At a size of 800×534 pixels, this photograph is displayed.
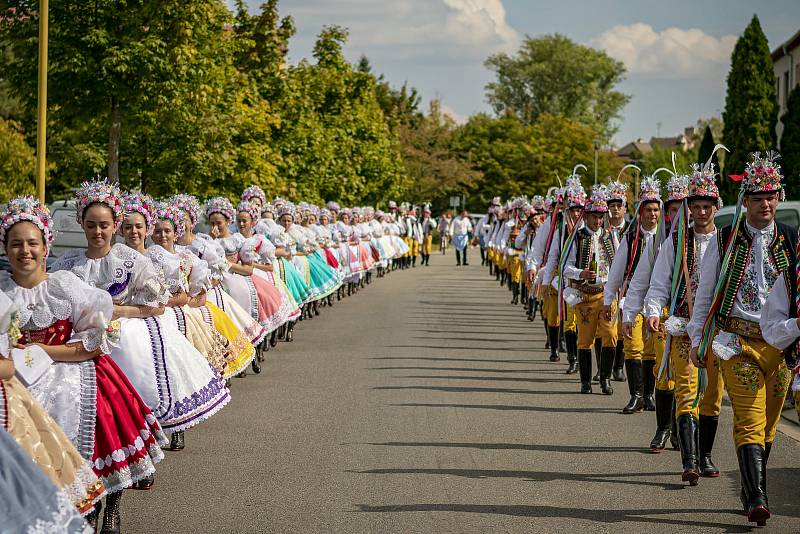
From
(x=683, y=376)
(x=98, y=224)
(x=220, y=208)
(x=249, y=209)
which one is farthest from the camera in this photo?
(x=249, y=209)

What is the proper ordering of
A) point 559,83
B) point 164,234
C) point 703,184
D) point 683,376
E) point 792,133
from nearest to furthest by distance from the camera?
point 703,184 < point 683,376 < point 164,234 < point 792,133 < point 559,83

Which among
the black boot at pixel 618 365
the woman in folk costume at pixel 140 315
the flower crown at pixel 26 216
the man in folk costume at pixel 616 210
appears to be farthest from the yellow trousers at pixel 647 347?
the flower crown at pixel 26 216

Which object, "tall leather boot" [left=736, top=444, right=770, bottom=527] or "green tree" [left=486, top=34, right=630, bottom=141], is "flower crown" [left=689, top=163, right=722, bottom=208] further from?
"green tree" [left=486, top=34, right=630, bottom=141]

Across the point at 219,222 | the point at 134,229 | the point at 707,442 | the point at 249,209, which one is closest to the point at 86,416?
the point at 134,229

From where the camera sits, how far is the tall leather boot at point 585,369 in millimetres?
12211

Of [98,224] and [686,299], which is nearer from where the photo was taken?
[98,224]

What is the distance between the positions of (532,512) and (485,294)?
2278cm

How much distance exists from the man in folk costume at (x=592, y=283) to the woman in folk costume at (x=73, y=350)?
645cm

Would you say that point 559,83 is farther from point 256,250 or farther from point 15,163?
point 256,250

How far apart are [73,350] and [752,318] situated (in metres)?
3.69

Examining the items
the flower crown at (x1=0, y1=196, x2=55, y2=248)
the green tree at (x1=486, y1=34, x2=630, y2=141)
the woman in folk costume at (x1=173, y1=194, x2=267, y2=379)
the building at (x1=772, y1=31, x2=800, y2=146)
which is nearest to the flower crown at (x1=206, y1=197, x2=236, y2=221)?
the woman in folk costume at (x1=173, y1=194, x2=267, y2=379)

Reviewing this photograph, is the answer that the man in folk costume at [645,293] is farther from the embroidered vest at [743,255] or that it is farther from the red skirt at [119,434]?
the red skirt at [119,434]

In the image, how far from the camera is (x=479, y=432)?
9844mm

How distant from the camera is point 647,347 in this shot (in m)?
10.1
